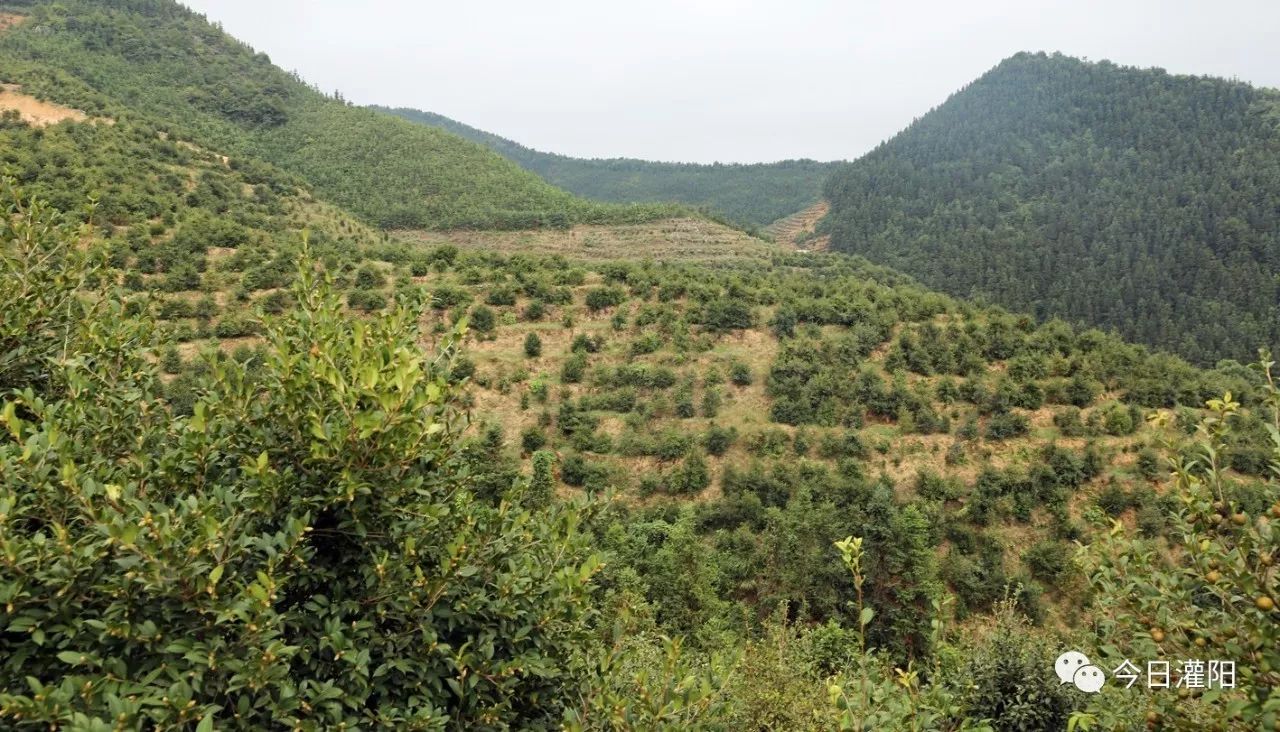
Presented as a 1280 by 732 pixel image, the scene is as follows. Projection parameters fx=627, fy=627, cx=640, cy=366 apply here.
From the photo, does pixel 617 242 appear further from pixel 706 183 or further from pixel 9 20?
pixel 706 183

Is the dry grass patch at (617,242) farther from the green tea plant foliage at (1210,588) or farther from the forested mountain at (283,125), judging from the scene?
the green tea plant foliage at (1210,588)

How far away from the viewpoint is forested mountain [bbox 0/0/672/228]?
6662 cm

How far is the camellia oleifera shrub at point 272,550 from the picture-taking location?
3082 mm

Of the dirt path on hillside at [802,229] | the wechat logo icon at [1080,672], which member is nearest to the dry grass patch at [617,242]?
the dirt path on hillside at [802,229]

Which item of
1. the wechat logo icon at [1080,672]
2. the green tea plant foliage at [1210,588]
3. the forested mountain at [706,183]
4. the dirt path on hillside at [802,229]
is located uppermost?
the forested mountain at [706,183]

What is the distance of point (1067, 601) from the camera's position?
23.6m

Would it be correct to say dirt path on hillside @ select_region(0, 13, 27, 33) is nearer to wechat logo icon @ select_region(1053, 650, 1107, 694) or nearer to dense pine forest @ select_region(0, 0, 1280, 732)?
dense pine forest @ select_region(0, 0, 1280, 732)

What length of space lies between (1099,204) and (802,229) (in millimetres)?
50040

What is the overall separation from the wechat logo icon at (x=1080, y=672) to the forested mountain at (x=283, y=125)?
6810 centimetres

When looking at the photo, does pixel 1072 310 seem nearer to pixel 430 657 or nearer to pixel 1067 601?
pixel 1067 601

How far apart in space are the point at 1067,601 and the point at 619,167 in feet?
575

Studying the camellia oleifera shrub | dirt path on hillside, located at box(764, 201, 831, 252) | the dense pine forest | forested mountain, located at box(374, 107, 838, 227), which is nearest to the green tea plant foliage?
the dense pine forest

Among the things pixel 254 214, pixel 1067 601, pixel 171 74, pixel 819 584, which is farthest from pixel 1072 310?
pixel 171 74

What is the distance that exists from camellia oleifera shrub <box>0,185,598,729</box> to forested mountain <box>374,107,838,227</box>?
463ft
